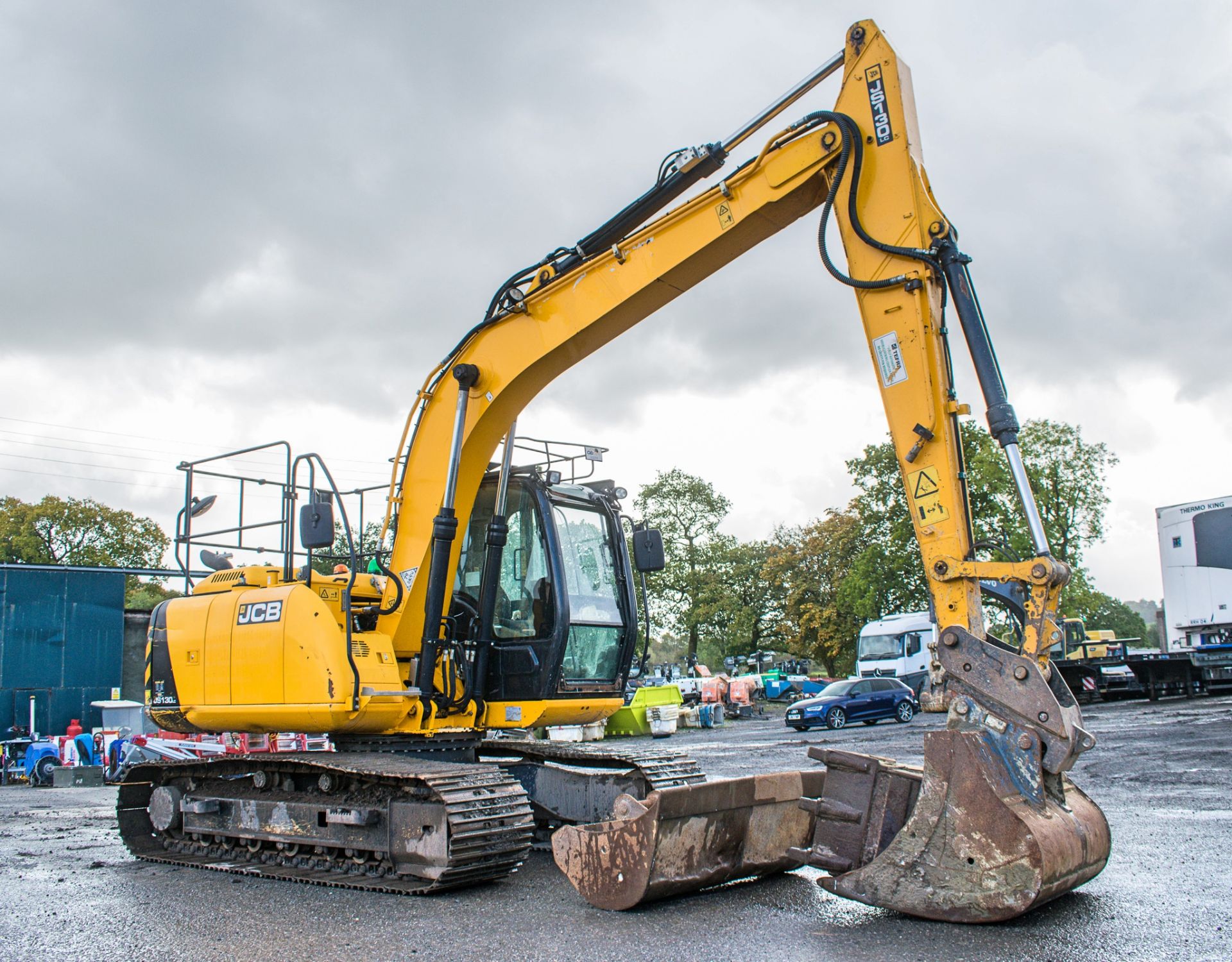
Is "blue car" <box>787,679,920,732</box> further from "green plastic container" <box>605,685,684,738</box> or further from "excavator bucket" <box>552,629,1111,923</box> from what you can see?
"excavator bucket" <box>552,629,1111,923</box>

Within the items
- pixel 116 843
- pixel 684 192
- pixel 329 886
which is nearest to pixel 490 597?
pixel 329 886

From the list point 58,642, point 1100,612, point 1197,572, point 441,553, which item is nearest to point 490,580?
point 441,553

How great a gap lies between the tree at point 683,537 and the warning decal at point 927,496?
2130 inches

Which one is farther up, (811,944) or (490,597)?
(490,597)

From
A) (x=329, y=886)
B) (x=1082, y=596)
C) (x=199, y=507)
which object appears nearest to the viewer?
(x=329, y=886)

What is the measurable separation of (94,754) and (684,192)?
17334 mm

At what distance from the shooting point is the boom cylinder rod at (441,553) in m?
7.60

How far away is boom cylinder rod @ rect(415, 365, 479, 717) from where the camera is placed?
24.9ft

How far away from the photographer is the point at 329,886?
6844 millimetres

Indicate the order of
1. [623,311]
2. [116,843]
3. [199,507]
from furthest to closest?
1. [116,843]
2. [199,507]
3. [623,311]

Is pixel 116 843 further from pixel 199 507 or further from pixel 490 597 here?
pixel 490 597

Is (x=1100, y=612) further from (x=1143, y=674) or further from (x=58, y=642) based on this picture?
(x=58, y=642)

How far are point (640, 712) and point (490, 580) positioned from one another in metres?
17.0

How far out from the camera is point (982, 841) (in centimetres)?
479
